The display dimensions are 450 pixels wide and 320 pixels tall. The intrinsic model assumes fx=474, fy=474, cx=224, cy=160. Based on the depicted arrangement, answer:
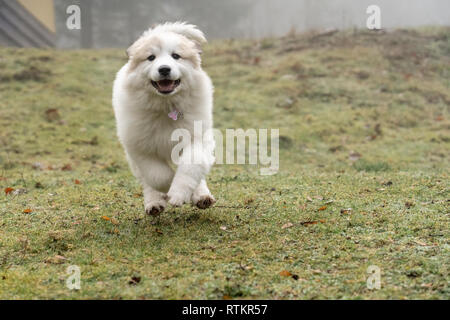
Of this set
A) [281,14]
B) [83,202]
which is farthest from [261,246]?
[281,14]

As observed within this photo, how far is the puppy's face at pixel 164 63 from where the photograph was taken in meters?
4.28

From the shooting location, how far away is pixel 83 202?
567 cm

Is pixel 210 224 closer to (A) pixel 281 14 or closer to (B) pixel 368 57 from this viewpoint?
(B) pixel 368 57

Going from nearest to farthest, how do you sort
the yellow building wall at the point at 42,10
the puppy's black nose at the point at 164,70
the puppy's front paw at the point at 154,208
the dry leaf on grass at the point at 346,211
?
1. the puppy's black nose at the point at 164,70
2. the puppy's front paw at the point at 154,208
3. the dry leaf on grass at the point at 346,211
4. the yellow building wall at the point at 42,10

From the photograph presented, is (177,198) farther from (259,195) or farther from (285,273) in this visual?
(259,195)

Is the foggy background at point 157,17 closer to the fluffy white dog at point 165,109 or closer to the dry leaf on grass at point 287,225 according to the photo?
the fluffy white dog at point 165,109

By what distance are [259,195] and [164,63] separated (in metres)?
2.28

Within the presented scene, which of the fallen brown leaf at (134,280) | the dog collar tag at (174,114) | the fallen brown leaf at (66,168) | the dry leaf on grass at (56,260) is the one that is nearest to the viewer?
the fallen brown leaf at (134,280)

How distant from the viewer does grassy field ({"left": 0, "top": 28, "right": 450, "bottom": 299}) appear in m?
3.38

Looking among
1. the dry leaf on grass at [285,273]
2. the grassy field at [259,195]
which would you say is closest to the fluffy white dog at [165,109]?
the grassy field at [259,195]

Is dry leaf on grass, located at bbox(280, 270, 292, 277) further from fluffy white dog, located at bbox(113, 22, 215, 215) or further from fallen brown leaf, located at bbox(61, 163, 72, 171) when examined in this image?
fallen brown leaf, located at bbox(61, 163, 72, 171)

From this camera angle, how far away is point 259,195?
586cm

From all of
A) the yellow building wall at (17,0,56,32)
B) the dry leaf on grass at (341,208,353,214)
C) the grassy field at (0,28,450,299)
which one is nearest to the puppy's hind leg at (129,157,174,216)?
the grassy field at (0,28,450,299)
